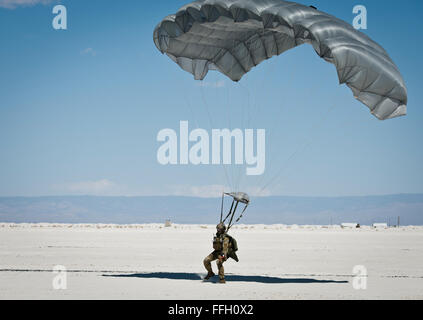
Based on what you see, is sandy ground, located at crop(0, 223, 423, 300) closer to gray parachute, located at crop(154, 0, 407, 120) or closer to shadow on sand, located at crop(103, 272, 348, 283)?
shadow on sand, located at crop(103, 272, 348, 283)

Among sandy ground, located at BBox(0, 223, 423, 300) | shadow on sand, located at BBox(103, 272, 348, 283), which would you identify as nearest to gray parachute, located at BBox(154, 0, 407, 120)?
sandy ground, located at BBox(0, 223, 423, 300)

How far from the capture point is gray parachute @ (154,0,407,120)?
17.0 meters

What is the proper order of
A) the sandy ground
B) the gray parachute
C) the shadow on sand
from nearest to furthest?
the sandy ground < the gray parachute < the shadow on sand

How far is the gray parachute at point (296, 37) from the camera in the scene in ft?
55.6

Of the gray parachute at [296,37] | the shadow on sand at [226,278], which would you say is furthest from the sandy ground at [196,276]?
the gray parachute at [296,37]

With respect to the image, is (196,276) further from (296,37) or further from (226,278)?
(296,37)

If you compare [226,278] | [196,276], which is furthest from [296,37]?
[196,276]

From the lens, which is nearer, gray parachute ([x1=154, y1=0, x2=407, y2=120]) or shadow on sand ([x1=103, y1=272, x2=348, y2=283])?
gray parachute ([x1=154, y1=0, x2=407, y2=120])

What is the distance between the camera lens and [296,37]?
17438mm

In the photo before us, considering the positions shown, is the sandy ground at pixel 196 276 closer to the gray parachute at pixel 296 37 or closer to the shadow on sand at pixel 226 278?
the shadow on sand at pixel 226 278
